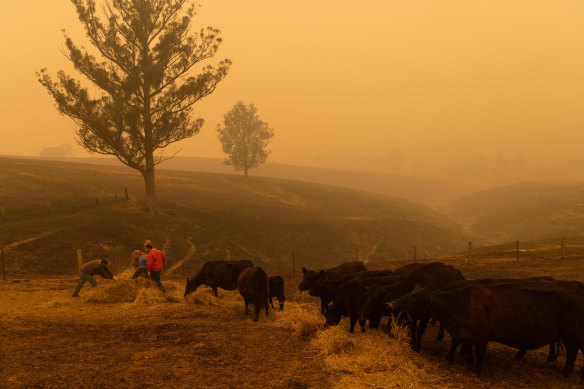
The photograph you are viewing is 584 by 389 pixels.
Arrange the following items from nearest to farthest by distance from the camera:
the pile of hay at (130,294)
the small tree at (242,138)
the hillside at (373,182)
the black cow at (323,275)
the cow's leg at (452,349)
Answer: the cow's leg at (452,349) < the pile of hay at (130,294) < the black cow at (323,275) < the small tree at (242,138) < the hillside at (373,182)

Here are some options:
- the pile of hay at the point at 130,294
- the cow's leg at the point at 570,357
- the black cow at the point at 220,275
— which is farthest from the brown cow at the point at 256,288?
the cow's leg at the point at 570,357

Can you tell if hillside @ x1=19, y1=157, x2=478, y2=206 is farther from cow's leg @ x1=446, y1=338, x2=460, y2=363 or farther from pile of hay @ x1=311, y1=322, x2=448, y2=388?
cow's leg @ x1=446, y1=338, x2=460, y2=363

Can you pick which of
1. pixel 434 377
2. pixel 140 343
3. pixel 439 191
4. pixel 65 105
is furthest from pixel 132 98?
pixel 439 191

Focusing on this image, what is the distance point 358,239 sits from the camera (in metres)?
42.6

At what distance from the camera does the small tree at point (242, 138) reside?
2960 inches

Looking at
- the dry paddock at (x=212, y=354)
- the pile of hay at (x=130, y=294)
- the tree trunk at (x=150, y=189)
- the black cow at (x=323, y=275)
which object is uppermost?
the tree trunk at (x=150, y=189)

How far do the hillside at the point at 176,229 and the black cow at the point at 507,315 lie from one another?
20.4 m

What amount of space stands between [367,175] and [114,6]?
141 meters

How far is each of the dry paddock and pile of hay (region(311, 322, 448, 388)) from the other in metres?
0.02

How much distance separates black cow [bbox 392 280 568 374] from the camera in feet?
25.3

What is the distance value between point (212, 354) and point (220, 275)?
6.23 metres

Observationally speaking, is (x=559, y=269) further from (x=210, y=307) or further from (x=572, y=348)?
(x=210, y=307)

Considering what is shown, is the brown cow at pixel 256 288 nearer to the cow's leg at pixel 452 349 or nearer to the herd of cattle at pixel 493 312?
the herd of cattle at pixel 493 312

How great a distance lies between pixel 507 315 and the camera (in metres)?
7.80
